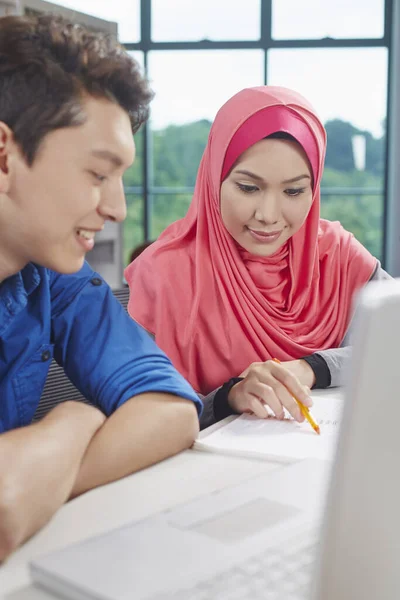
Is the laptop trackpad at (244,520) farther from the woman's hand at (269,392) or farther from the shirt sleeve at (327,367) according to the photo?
the shirt sleeve at (327,367)

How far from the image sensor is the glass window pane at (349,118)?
5.20 meters

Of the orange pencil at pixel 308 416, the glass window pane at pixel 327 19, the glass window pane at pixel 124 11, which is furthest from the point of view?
the glass window pane at pixel 124 11

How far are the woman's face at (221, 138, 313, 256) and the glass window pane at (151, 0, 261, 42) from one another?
3939mm

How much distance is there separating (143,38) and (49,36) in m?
4.58

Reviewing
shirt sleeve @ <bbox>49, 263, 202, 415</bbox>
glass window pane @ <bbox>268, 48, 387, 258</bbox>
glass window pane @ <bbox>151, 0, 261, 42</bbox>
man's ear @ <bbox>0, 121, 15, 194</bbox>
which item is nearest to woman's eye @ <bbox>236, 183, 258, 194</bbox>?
shirt sleeve @ <bbox>49, 263, 202, 415</bbox>

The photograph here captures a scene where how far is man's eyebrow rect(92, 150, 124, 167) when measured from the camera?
93 cm

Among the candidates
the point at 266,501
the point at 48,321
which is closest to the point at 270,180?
the point at 48,321

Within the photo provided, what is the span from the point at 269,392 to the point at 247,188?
536 mm

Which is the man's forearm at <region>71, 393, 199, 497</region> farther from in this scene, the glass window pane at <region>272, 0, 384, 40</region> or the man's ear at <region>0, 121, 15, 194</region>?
the glass window pane at <region>272, 0, 384, 40</region>

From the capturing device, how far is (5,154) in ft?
3.03

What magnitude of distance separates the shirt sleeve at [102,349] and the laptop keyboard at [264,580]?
1.50ft

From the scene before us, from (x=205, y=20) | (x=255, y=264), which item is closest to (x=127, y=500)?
(x=255, y=264)

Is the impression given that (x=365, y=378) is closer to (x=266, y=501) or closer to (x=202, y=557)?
(x=202, y=557)

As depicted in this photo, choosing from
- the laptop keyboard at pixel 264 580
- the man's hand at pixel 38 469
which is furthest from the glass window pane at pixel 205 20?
the laptop keyboard at pixel 264 580
